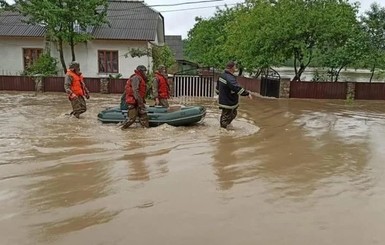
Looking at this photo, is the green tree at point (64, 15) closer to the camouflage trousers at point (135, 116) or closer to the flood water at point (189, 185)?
the flood water at point (189, 185)

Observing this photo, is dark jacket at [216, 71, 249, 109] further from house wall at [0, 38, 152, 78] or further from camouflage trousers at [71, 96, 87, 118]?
house wall at [0, 38, 152, 78]

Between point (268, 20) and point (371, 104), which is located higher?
point (268, 20)

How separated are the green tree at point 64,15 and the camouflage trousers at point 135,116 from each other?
41.6 ft

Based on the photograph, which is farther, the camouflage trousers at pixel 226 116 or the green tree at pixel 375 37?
the green tree at pixel 375 37

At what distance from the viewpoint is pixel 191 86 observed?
19.4 metres

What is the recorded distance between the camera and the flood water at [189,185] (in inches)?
159

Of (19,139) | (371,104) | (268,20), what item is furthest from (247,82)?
(19,139)

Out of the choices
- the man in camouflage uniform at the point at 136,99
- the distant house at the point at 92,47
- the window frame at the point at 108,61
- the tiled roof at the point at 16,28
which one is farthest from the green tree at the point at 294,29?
the tiled roof at the point at 16,28

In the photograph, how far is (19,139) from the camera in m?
8.46

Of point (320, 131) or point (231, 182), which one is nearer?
point (231, 182)

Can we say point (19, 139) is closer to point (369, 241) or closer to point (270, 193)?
point (270, 193)

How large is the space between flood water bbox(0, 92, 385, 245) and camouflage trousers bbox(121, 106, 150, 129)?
0.63ft

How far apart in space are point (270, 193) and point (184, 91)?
567 inches

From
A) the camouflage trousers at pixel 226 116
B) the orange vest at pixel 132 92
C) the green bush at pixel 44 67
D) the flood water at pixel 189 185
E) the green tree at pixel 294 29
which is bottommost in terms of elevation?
the flood water at pixel 189 185
